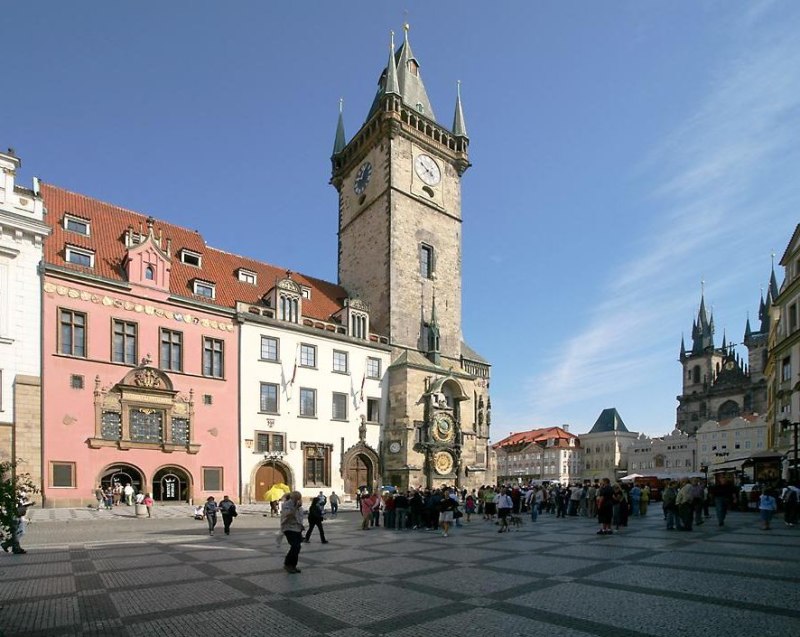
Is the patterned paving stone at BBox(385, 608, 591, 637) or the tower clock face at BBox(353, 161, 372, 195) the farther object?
the tower clock face at BBox(353, 161, 372, 195)

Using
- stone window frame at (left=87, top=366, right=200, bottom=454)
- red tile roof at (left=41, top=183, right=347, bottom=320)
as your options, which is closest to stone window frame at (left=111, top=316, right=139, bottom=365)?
stone window frame at (left=87, top=366, right=200, bottom=454)

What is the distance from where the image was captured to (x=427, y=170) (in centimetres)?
4509

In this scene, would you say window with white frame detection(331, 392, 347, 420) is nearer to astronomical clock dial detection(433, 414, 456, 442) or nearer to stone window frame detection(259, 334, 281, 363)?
stone window frame detection(259, 334, 281, 363)

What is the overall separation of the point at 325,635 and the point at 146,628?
2.25 meters

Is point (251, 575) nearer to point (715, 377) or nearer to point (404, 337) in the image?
point (404, 337)

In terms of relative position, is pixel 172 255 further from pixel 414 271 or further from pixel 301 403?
pixel 414 271

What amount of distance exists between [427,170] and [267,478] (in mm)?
26543

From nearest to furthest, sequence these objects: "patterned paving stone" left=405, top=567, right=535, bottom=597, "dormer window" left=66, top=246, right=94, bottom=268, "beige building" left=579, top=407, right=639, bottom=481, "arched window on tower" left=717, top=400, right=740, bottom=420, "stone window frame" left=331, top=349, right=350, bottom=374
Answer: "patterned paving stone" left=405, top=567, right=535, bottom=597, "dormer window" left=66, top=246, right=94, bottom=268, "stone window frame" left=331, top=349, right=350, bottom=374, "arched window on tower" left=717, top=400, right=740, bottom=420, "beige building" left=579, top=407, right=639, bottom=481

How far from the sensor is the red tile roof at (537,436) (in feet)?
402

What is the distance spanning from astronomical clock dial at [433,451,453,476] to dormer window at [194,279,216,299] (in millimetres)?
17651

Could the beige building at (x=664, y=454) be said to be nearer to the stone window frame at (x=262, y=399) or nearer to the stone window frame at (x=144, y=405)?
the stone window frame at (x=262, y=399)

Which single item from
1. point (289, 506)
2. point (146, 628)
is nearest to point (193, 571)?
point (289, 506)

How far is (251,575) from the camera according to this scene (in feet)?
33.7

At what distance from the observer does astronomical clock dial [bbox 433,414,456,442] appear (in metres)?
37.5
